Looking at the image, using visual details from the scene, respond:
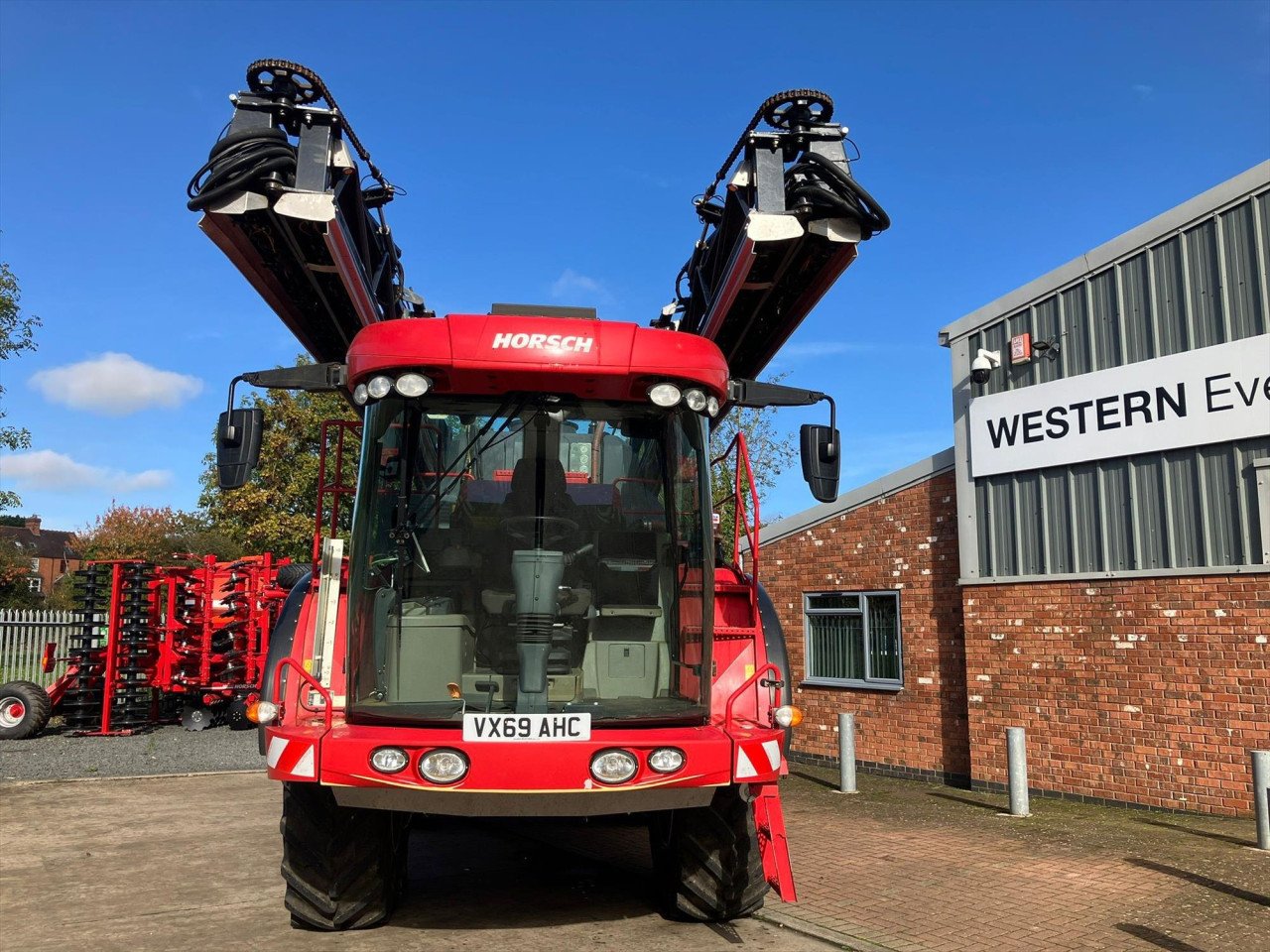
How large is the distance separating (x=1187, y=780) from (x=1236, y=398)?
329cm

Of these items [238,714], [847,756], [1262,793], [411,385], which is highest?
[411,385]

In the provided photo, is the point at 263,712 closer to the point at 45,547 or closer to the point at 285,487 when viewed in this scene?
the point at 285,487

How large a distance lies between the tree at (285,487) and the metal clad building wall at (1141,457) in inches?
790

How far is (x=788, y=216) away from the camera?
5656 millimetres

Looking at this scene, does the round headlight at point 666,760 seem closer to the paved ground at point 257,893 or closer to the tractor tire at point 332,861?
the paved ground at point 257,893

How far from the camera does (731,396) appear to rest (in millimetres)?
5305

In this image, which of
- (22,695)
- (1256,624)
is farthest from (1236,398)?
(22,695)

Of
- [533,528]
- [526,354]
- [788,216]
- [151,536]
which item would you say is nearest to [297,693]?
[533,528]

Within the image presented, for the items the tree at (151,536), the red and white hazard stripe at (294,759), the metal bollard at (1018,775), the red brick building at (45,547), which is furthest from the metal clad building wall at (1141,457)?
the red brick building at (45,547)

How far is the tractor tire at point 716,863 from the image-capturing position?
16.5ft

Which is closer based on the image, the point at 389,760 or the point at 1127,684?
the point at 389,760

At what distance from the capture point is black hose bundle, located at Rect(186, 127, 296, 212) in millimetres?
5320

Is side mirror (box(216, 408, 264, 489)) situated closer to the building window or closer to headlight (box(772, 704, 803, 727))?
headlight (box(772, 704, 803, 727))

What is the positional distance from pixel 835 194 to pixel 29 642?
19.3 meters
